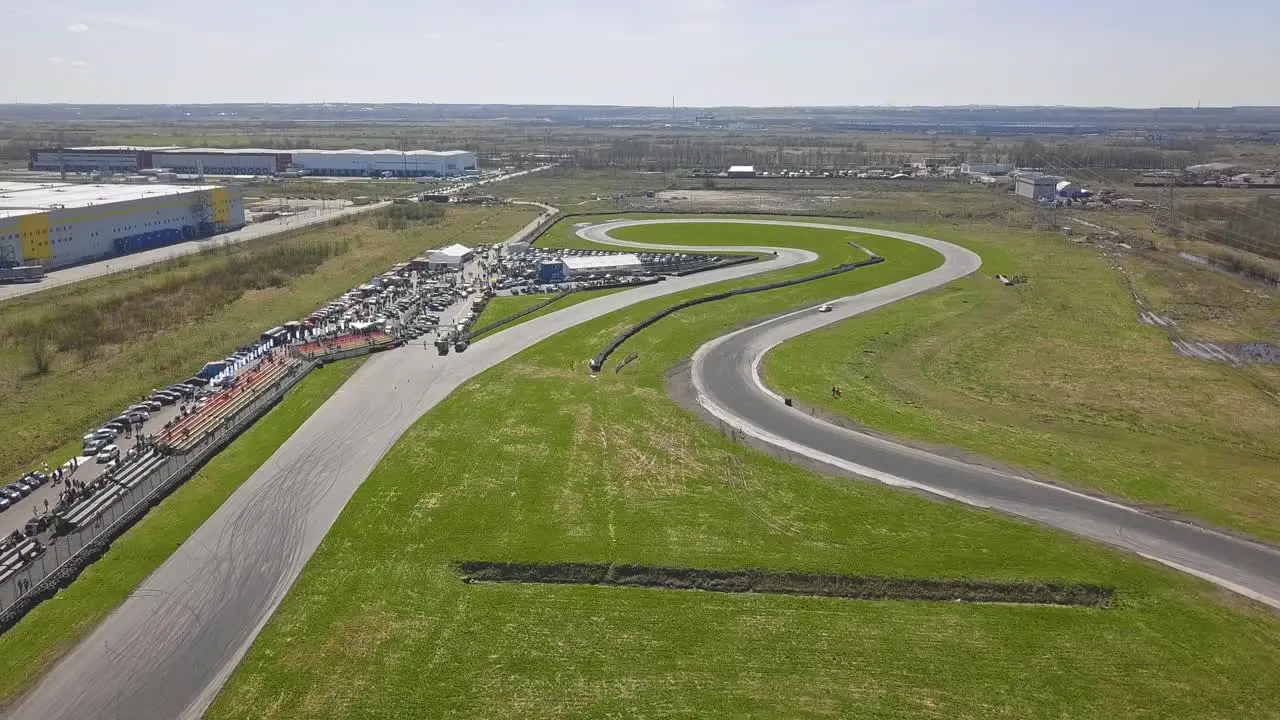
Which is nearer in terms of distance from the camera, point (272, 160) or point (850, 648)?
point (850, 648)

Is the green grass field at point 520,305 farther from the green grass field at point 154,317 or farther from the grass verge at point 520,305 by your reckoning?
the green grass field at point 154,317

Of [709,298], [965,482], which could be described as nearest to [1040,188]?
[709,298]

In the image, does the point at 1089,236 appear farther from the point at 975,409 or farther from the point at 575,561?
the point at 575,561

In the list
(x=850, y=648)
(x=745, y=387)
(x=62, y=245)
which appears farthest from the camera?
(x=62, y=245)

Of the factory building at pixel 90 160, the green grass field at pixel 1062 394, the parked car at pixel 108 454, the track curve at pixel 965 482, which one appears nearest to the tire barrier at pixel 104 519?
the parked car at pixel 108 454


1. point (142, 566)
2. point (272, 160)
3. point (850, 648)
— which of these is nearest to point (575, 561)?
point (850, 648)

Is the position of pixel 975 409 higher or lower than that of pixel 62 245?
lower
